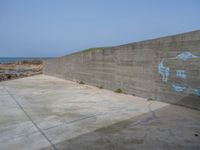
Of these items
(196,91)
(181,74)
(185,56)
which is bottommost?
(196,91)

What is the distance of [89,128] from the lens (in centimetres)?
404

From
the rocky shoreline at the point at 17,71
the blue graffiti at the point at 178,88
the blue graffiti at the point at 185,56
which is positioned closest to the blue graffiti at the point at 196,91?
the blue graffiti at the point at 178,88

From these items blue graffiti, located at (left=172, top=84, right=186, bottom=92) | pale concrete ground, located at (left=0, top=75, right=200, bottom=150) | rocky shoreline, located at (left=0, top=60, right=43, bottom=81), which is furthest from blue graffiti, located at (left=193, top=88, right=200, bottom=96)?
rocky shoreline, located at (left=0, top=60, right=43, bottom=81)

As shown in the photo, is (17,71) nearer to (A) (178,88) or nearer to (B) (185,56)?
(A) (178,88)

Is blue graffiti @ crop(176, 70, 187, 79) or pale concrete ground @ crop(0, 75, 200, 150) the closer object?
pale concrete ground @ crop(0, 75, 200, 150)

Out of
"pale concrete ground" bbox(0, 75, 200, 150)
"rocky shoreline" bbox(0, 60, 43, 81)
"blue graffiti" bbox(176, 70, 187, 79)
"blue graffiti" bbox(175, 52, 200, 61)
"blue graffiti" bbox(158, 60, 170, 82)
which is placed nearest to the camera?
"pale concrete ground" bbox(0, 75, 200, 150)

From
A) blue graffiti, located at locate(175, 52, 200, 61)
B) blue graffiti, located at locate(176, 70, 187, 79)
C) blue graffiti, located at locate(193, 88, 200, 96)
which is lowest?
blue graffiti, located at locate(193, 88, 200, 96)

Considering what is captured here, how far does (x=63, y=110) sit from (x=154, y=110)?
2.34 metres

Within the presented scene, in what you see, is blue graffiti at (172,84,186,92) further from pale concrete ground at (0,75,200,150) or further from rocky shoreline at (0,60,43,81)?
rocky shoreline at (0,60,43,81)

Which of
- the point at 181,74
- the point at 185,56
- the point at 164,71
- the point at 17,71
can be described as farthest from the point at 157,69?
the point at 17,71

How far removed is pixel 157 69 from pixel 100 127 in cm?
331

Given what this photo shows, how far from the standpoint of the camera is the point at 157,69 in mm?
6633

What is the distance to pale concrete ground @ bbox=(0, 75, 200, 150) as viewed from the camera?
3262mm

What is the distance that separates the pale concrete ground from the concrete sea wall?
49 cm
